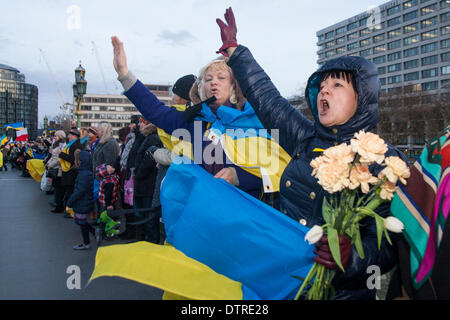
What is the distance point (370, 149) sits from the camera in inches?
59.7

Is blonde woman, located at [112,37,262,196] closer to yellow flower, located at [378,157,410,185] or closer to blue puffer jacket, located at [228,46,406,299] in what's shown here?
blue puffer jacket, located at [228,46,406,299]

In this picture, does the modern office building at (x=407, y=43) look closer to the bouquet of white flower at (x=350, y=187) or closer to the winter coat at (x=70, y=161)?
the winter coat at (x=70, y=161)

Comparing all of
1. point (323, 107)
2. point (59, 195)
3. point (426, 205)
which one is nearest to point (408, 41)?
point (59, 195)

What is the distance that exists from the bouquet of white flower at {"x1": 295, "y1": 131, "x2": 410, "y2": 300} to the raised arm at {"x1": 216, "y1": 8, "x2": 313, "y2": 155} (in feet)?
2.38

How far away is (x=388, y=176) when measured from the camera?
1496mm

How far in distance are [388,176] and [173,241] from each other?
1096 mm

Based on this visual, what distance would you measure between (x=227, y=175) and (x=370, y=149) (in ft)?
3.88

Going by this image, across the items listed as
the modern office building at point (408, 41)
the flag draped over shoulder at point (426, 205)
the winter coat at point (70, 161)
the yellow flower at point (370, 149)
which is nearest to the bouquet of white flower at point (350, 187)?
the yellow flower at point (370, 149)

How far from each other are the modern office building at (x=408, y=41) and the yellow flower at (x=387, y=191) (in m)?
87.0

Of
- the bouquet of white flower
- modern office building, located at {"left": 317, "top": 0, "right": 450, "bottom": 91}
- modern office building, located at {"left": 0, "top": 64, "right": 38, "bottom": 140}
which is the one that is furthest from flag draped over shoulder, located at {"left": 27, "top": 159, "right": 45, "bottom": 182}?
modern office building, located at {"left": 0, "top": 64, "right": 38, "bottom": 140}

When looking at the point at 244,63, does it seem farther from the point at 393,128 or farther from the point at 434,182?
the point at 393,128

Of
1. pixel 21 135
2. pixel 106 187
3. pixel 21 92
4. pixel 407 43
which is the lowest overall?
pixel 106 187

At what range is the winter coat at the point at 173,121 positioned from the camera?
8.96 feet

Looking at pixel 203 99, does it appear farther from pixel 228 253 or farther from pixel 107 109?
pixel 107 109
